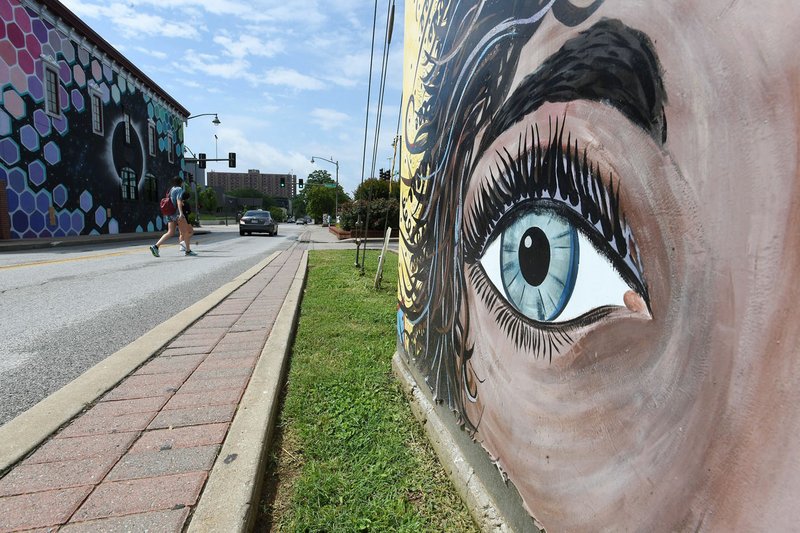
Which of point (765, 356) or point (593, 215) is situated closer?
point (765, 356)

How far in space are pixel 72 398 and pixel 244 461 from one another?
134 cm

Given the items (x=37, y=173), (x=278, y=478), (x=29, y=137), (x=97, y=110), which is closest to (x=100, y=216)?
(x=37, y=173)

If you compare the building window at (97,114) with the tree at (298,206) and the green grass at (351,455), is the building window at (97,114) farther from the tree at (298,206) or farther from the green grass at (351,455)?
the tree at (298,206)

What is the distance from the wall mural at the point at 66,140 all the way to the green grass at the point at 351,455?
62.8 ft

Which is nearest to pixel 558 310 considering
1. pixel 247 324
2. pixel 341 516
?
pixel 341 516

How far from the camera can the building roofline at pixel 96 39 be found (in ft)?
61.5

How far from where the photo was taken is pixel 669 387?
3.06ft

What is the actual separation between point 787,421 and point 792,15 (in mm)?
607

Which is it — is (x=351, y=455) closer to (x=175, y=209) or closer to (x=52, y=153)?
(x=175, y=209)

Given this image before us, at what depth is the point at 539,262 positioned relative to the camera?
1.45 m

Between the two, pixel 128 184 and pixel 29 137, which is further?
pixel 128 184

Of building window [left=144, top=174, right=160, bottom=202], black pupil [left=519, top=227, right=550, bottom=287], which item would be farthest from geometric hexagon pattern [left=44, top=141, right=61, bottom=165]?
black pupil [left=519, top=227, right=550, bottom=287]

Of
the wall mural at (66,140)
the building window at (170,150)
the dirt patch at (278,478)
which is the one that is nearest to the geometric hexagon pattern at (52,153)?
the wall mural at (66,140)

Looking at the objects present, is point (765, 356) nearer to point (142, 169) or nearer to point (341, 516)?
point (341, 516)
